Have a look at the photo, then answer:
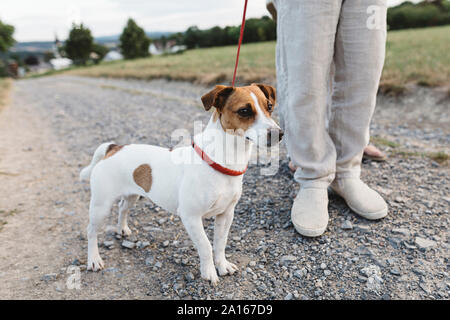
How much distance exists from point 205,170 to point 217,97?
48 centimetres

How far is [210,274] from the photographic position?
2332 millimetres

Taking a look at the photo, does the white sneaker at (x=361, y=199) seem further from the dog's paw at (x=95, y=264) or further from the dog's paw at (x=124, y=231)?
the dog's paw at (x=95, y=264)

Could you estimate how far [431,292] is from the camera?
207cm

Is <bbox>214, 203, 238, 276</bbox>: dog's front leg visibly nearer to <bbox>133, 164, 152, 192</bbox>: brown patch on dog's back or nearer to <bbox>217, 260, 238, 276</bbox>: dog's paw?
<bbox>217, 260, 238, 276</bbox>: dog's paw

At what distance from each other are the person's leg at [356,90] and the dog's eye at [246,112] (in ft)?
4.10

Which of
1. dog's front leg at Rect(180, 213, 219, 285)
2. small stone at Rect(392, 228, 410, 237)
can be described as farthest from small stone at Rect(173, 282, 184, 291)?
small stone at Rect(392, 228, 410, 237)

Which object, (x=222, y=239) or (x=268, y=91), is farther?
(x=222, y=239)

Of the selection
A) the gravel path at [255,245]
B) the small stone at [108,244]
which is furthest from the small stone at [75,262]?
the small stone at [108,244]

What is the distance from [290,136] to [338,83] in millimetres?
628

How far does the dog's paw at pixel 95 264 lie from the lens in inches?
102

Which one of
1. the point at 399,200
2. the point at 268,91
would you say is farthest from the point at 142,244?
the point at 399,200

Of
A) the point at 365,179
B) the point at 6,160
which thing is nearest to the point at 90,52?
the point at 6,160

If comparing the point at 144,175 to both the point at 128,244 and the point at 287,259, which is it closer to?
the point at 128,244
